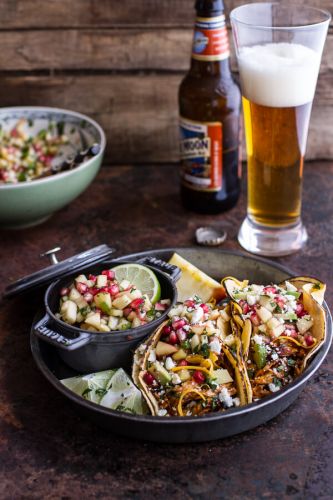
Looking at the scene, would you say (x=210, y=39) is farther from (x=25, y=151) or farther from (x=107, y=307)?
(x=107, y=307)

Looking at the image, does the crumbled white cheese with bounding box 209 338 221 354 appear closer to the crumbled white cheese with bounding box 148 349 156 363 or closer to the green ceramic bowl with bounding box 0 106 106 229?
the crumbled white cheese with bounding box 148 349 156 363

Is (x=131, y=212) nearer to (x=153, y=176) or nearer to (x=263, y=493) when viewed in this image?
(x=153, y=176)

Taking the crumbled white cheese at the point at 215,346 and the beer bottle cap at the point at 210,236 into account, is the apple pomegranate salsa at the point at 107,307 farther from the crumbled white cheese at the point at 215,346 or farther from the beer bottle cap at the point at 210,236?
the beer bottle cap at the point at 210,236

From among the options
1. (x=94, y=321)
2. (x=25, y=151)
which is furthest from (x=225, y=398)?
(x=25, y=151)

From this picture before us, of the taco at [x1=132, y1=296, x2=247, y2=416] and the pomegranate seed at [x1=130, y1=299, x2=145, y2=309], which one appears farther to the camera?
the pomegranate seed at [x1=130, y1=299, x2=145, y2=309]

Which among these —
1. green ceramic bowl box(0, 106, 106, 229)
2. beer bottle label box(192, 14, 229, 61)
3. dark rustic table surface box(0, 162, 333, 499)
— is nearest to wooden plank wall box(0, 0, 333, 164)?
green ceramic bowl box(0, 106, 106, 229)

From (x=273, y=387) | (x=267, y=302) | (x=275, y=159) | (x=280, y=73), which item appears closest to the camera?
(x=273, y=387)

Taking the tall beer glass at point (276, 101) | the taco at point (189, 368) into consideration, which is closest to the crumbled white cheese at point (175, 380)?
the taco at point (189, 368)
